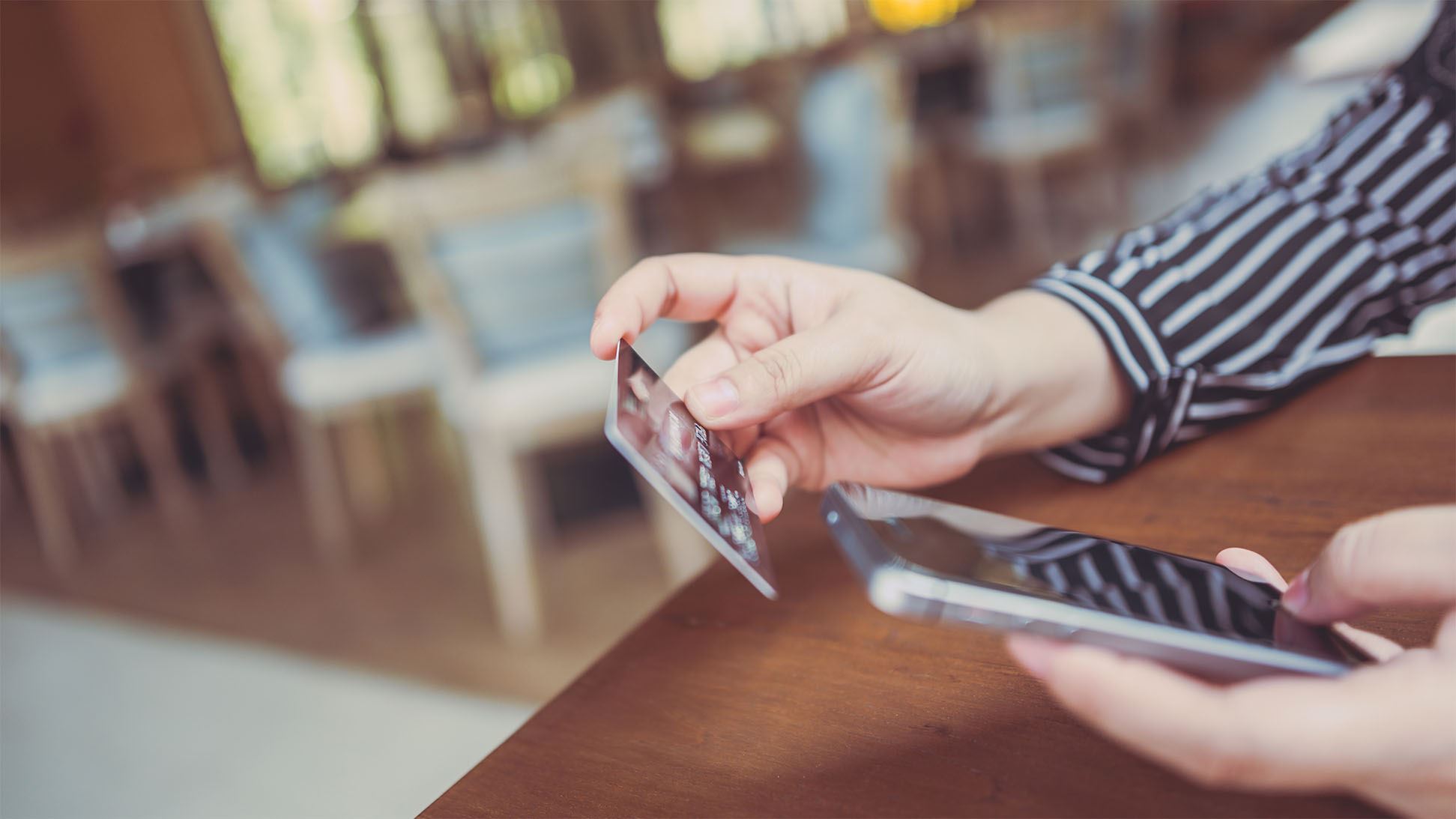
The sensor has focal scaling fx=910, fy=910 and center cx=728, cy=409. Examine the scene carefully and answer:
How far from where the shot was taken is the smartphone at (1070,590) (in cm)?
27

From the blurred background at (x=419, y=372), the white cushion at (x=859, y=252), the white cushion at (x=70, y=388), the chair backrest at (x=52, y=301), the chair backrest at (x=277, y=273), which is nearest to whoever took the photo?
the blurred background at (x=419, y=372)

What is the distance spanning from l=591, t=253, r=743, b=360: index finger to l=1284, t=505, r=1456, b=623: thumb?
0.32 m

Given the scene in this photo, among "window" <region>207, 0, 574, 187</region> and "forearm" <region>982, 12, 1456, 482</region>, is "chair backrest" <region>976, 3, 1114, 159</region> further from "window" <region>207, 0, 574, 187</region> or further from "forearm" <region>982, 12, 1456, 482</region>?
"window" <region>207, 0, 574, 187</region>

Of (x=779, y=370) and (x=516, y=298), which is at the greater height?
(x=779, y=370)

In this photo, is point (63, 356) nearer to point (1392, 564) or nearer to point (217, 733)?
point (217, 733)

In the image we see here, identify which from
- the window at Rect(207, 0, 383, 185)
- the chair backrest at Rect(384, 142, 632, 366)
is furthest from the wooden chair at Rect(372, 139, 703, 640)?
the window at Rect(207, 0, 383, 185)

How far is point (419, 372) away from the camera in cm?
213

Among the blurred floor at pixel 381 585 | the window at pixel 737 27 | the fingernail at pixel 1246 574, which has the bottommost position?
the blurred floor at pixel 381 585

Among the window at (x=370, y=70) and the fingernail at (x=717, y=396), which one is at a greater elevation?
the window at (x=370, y=70)

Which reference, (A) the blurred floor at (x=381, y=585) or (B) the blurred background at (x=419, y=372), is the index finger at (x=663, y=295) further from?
(A) the blurred floor at (x=381, y=585)

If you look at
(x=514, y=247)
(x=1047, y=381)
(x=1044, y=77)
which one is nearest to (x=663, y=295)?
(x=1047, y=381)

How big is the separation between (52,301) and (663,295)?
8.21 ft

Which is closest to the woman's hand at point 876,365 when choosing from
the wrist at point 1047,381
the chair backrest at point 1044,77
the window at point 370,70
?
the wrist at point 1047,381

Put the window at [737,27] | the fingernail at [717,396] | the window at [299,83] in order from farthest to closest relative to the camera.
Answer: the window at [737,27] → the window at [299,83] → the fingernail at [717,396]
